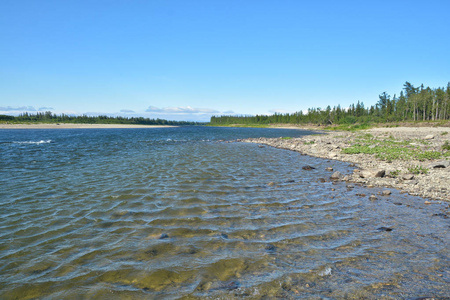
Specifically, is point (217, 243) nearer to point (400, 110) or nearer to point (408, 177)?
point (408, 177)

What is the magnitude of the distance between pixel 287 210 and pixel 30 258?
8959 mm

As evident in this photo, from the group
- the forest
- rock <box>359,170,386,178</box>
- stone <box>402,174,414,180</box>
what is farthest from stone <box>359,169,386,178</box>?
the forest

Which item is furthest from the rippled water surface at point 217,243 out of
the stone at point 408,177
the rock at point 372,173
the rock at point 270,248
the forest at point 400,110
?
the forest at point 400,110

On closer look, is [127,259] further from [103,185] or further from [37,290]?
[103,185]

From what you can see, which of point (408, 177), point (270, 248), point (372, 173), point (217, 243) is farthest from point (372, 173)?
point (217, 243)

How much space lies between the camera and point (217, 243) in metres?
7.53

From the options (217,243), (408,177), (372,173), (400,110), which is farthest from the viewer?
(400,110)

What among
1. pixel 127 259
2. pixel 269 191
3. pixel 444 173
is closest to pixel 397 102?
pixel 444 173

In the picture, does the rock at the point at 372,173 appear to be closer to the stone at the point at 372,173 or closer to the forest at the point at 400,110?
the stone at the point at 372,173

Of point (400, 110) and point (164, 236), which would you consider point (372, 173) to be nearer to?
point (164, 236)

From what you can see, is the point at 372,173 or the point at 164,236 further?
the point at 372,173

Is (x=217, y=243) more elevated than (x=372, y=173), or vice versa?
(x=372, y=173)

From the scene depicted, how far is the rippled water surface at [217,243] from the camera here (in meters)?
5.41

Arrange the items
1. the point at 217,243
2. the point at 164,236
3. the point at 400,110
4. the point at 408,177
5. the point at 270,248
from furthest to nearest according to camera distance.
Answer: the point at 400,110 < the point at 408,177 < the point at 164,236 < the point at 217,243 < the point at 270,248
